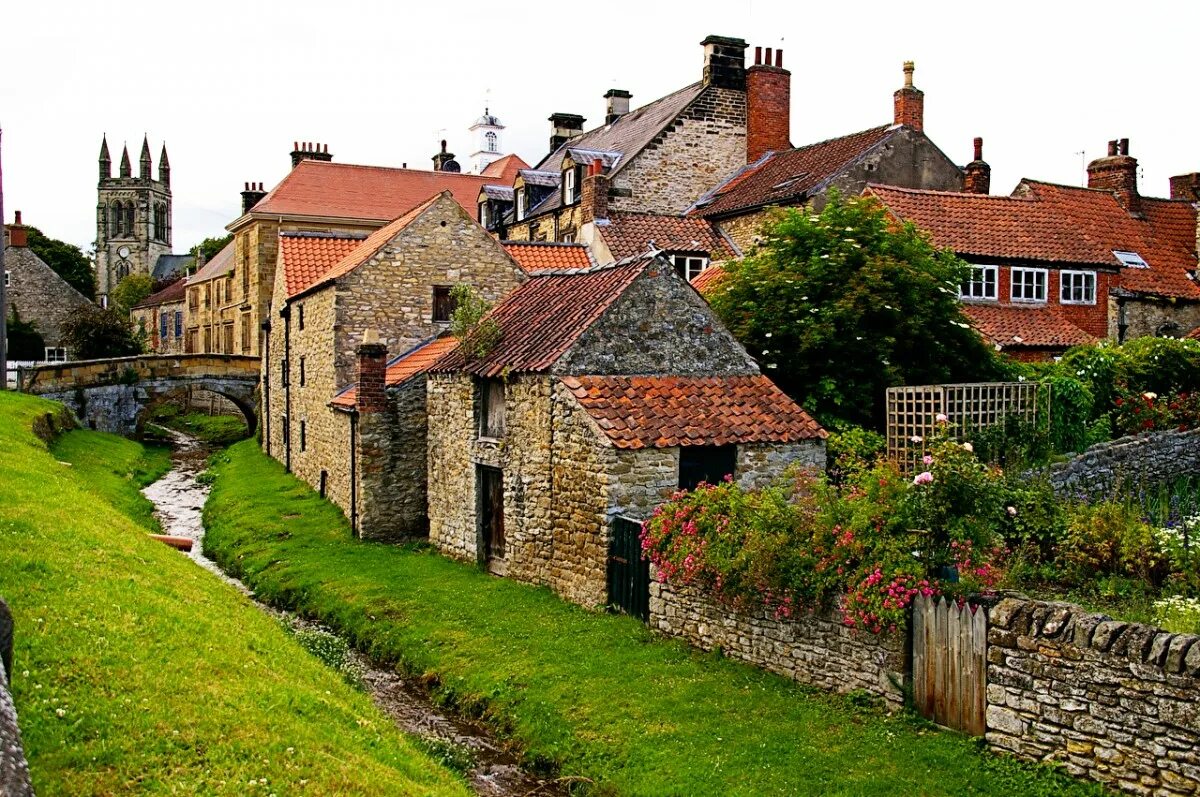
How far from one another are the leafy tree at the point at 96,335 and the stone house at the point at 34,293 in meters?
5.64

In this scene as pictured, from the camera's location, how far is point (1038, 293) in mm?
31031

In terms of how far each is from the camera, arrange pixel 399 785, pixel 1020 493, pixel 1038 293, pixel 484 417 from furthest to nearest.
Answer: pixel 1038 293
pixel 484 417
pixel 1020 493
pixel 399 785

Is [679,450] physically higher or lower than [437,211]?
lower

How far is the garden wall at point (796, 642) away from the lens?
12.1 meters

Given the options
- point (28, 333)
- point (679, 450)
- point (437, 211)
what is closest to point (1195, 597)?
point (679, 450)

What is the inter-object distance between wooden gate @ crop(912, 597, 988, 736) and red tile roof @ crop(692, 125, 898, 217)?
77.2 feet

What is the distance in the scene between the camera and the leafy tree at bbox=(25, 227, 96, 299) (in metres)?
85.2

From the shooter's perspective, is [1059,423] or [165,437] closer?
[1059,423]

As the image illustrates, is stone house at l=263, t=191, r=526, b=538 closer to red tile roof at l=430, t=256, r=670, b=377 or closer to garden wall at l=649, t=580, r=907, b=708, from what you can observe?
red tile roof at l=430, t=256, r=670, b=377

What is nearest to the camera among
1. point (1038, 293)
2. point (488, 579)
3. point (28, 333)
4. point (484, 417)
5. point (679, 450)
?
point (679, 450)

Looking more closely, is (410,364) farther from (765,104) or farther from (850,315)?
Answer: (765,104)

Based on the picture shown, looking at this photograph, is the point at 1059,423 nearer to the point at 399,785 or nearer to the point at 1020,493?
the point at 1020,493

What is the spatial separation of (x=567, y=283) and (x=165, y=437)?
36.3 m

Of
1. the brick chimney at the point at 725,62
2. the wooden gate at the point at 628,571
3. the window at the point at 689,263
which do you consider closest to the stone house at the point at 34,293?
the brick chimney at the point at 725,62
